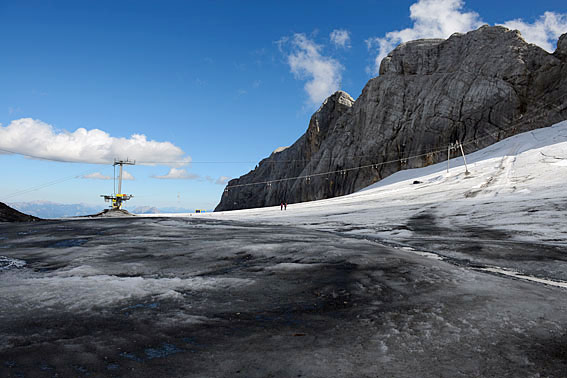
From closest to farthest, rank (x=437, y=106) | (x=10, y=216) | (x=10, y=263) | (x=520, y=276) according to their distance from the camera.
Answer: (x=520, y=276) < (x=10, y=263) < (x=10, y=216) < (x=437, y=106)

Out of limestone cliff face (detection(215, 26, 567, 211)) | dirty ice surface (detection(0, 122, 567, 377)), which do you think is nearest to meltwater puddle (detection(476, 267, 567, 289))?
dirty ice surface (detection(0, 122, 567, 377))

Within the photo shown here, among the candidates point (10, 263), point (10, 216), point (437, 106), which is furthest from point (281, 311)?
point (437, 106)

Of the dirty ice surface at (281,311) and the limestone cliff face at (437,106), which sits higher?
the limestone cliff face at (437,106)

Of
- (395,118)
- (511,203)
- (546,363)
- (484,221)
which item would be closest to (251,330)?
(546,363)

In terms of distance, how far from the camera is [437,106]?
4350 centimetres

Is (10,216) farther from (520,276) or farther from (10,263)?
(520,276)

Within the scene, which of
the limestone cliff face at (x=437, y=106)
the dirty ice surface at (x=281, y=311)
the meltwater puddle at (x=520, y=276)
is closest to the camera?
the dirty ice surface at (x=281, y=311)

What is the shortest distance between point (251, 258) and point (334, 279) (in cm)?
198

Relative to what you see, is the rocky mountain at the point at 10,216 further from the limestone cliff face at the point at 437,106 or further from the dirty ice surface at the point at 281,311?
the limestone cliff face at the point at 437,106

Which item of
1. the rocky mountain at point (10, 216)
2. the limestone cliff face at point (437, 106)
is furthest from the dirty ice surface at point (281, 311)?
the limestone cliff face at point (437, 106)

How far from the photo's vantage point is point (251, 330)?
2.86 m

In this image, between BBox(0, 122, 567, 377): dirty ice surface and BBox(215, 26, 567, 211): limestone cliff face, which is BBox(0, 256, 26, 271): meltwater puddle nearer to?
BBox(0, 122, 567, 377): dirty ice surface

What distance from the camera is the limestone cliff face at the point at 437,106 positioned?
3959 cm

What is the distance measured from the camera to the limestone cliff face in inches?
1559
